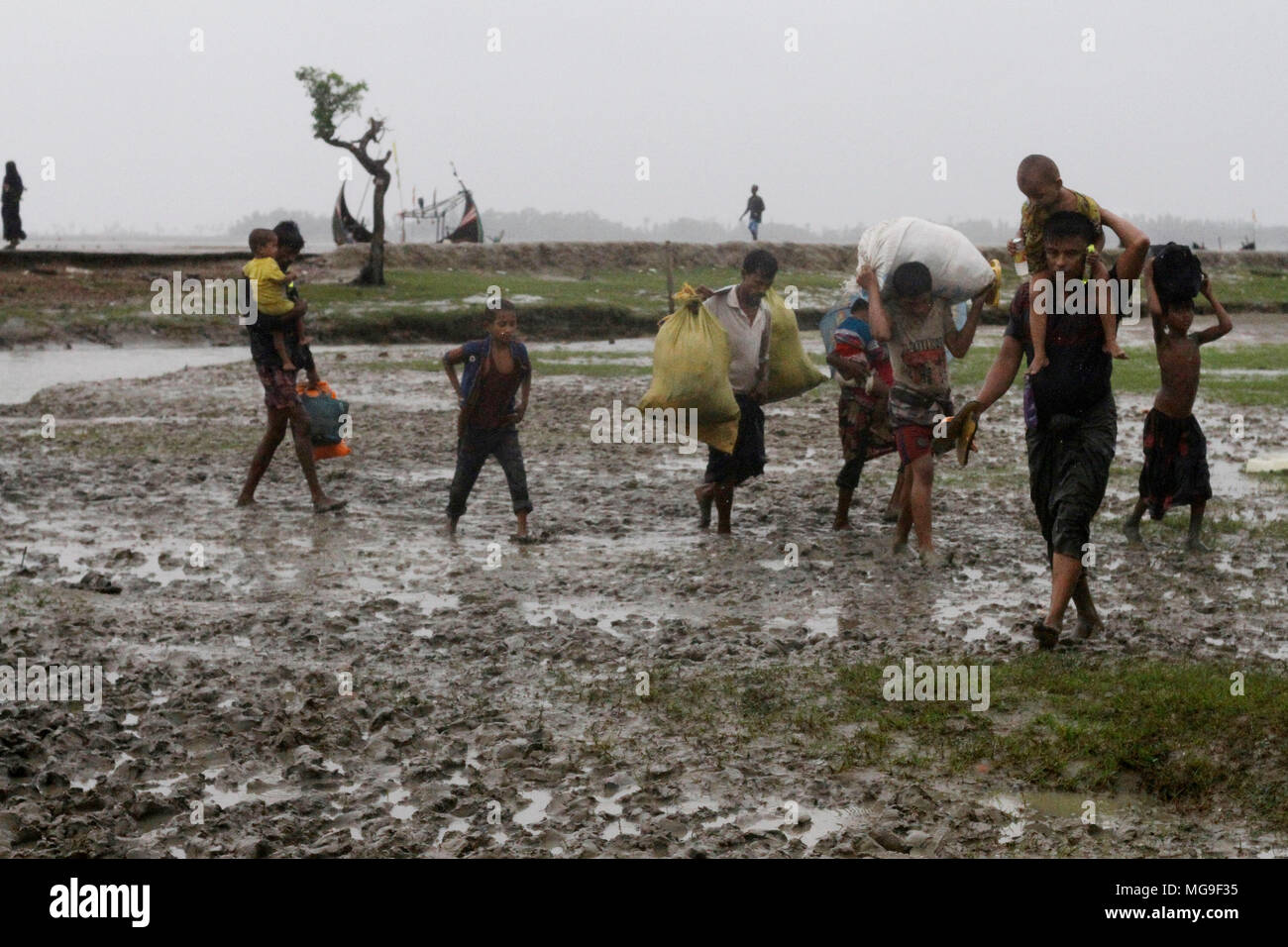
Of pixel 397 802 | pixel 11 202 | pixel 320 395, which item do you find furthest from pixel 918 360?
pixel 11 202

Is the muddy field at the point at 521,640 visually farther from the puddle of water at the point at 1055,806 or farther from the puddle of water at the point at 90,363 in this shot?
the puddle of water at the point at 90,363

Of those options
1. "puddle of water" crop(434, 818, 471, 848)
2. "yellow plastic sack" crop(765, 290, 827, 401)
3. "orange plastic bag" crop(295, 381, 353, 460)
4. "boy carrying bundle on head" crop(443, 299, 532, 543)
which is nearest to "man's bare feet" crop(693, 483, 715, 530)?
"yellow plastic sack" crop(765, 290, 827, 401)

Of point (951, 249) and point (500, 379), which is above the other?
point (951, 249)

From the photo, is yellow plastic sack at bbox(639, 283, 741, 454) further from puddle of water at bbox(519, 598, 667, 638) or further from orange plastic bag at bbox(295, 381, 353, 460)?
orange plastic bag at bbox(295, 381, 353, 460)

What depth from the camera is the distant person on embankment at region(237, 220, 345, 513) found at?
9.92 metres

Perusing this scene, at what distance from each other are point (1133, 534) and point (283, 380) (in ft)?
18.0

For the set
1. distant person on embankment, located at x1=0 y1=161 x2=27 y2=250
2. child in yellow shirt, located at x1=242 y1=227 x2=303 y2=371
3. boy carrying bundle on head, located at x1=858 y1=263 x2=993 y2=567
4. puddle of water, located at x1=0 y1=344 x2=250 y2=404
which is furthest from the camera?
distant person on embankment, located at x1=0 y1=161 x2=27 y2=250

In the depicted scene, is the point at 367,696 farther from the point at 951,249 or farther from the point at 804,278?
the point at 804,278

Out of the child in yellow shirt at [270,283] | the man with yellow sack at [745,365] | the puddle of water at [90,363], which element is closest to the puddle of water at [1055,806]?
the man with yellow sack at [745,365]

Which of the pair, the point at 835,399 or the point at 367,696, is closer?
the point at 367,696

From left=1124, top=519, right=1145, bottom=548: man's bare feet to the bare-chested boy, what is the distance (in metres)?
0.01

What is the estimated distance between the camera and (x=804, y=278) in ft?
134
